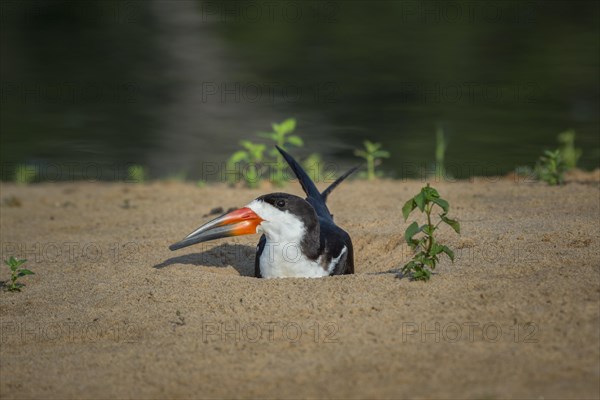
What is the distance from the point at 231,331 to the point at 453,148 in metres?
5.93

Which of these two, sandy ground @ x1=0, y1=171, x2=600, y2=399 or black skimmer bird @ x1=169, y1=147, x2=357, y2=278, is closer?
sandy ground @ x1=0, y1=171, x2=600, y2=399

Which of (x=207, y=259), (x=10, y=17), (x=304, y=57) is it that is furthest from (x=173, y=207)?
(x=10, y=17)

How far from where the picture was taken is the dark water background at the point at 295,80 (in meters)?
9.87

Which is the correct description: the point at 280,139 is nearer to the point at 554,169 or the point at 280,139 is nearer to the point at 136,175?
the point at 136,175

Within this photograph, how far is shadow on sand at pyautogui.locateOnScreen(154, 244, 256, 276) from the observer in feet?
18.7

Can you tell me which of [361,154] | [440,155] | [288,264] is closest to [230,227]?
[288,264]

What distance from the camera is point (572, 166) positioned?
8047 millimetres

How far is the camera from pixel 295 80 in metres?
12.2

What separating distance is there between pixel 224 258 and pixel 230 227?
28.7 inches

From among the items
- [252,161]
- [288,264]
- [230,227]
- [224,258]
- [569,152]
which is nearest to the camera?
[288,264]

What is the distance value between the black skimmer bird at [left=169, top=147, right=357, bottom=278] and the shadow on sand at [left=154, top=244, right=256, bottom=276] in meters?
0.46

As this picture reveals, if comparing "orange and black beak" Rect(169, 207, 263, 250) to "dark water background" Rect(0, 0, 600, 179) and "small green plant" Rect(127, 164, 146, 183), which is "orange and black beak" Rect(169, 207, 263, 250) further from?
"dark water background" Rect(0, 0, 600, 179)

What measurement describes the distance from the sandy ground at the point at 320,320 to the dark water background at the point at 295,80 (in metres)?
3.31

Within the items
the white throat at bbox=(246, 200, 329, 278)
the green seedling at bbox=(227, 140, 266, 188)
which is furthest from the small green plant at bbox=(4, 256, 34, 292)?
the green seedling at bbox=(227, 140, 266, 188)
